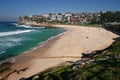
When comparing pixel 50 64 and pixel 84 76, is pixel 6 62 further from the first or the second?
pixel 84 76

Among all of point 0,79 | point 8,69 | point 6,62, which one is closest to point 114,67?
point 0,79

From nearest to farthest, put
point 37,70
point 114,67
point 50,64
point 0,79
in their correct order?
point 114,67 → point 0,79 → point 37,70 → point 50,64

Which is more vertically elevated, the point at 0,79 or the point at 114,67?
the point at 114,67

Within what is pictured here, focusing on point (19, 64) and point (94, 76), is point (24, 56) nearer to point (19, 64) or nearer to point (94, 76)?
point (19, 64)

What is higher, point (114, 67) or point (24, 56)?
point (114, 67)

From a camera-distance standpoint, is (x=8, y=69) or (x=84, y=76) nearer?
(x=84, y=76)

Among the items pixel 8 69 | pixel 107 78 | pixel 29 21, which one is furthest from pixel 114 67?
pixel 29 21

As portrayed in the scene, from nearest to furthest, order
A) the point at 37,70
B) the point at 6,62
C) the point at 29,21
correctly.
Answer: the point at 37,70, the point at 6,62, the point at 29,21

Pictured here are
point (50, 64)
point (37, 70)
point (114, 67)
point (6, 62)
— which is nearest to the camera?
point (114, 67)

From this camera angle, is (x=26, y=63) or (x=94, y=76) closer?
(x=94, y=76)
